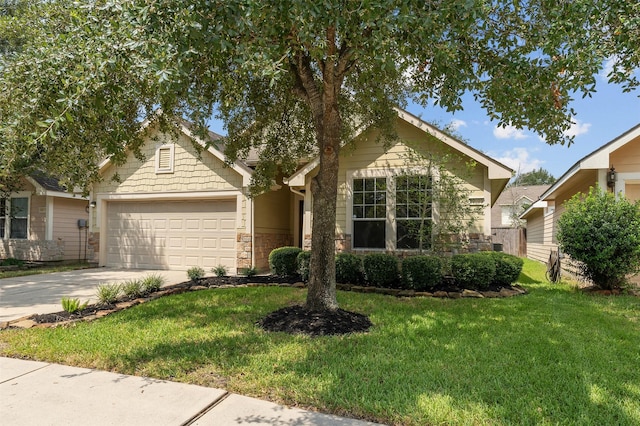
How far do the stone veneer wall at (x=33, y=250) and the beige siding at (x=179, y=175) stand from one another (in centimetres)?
399

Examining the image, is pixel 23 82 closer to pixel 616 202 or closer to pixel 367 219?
pixel 367 219

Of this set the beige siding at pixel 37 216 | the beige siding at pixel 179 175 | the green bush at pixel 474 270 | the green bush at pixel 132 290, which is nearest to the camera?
the green bush at pixel 132 290

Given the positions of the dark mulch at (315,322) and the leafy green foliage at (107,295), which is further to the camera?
the leafy green foliage at (107,295)

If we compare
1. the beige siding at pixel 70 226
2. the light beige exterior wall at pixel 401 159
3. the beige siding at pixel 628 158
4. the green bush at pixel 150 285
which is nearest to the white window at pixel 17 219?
the beige siding at pixel 70 226

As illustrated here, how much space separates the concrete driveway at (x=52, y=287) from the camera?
6562mm

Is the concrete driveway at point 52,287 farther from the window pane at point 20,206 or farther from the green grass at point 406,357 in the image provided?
the window pane at point 20,206

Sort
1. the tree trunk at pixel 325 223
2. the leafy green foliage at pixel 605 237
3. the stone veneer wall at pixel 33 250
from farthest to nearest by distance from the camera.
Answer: the stone veneer wall at pixel 33 250 → the leafy green foliage at pixel 605 237 → the tree trunk at pixel 325 223

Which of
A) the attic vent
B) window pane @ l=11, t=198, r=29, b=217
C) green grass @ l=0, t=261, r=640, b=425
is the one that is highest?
the attic vent

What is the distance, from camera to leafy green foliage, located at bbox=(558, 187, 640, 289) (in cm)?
739

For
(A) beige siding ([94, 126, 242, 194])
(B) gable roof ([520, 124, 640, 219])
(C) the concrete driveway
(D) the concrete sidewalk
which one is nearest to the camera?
(D) the concrete sidewalk

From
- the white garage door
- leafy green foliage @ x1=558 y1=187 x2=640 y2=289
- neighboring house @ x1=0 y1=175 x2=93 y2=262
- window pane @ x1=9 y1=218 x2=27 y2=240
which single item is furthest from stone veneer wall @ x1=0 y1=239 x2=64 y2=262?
leafy green foliage @ x1=558 y1=187 x2=640 y2=289

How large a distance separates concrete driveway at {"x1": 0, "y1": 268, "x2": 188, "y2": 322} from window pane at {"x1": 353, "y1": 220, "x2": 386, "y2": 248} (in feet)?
15.1

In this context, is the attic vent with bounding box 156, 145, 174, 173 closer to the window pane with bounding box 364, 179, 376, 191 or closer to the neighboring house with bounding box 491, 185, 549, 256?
the window pane with bounding box 364, 179, 376, 191

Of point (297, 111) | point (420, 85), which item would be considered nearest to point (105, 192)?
point (297, 111)
